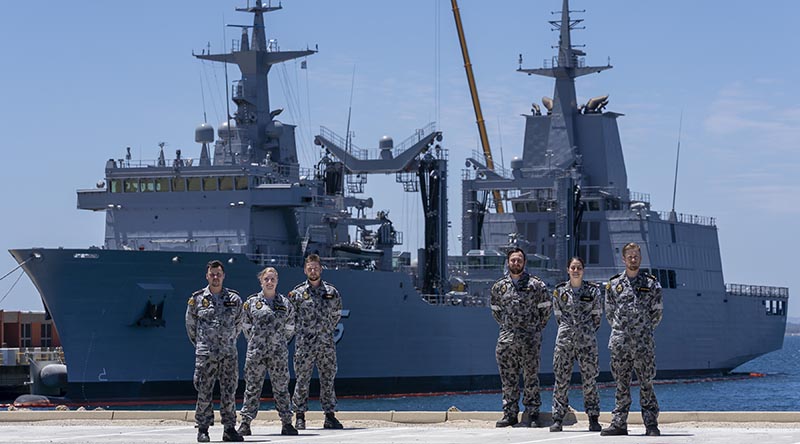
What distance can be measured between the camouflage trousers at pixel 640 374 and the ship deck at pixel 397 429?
7.5 inches

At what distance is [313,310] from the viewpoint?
1468 centimetres

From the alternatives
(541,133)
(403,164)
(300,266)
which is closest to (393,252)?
(403,164)

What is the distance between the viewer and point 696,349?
169 feet

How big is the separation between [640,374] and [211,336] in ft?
12.3

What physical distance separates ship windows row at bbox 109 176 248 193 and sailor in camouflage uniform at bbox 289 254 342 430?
21536 millimetres

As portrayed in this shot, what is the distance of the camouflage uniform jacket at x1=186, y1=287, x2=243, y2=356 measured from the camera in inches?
512

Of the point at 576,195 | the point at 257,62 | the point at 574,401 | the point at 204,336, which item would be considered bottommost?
the point at 574,401

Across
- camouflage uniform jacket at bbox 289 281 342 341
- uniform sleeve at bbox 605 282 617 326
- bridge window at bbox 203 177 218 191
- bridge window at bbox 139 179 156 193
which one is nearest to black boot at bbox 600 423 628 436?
uniform sleeve at bbox 605 282 617 326

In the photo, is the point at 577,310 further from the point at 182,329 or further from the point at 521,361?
the point at 182,329

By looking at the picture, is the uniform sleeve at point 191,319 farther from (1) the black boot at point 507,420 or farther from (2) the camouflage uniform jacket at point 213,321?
(1) the black boot at point 507,420

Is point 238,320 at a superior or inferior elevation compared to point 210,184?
inferior

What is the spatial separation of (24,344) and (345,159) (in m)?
11.6

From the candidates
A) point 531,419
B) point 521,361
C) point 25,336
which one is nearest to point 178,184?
point 25,336

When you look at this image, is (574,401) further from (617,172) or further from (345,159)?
(617,172)
